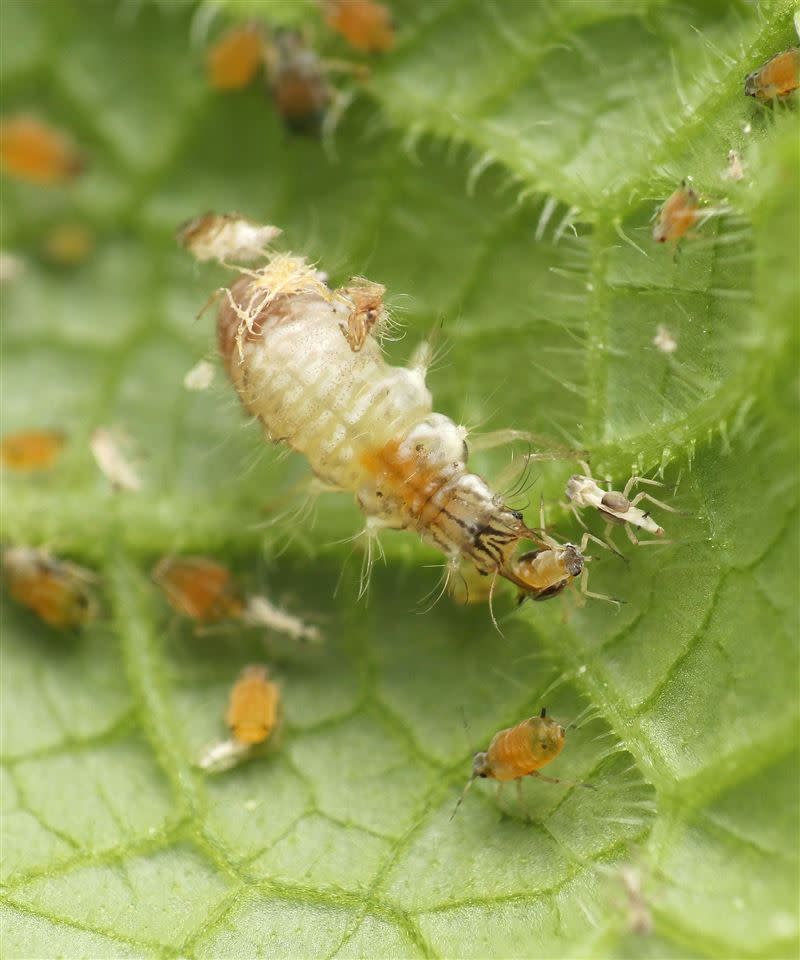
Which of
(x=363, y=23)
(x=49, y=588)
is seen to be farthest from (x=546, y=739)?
(x=363, y=23)

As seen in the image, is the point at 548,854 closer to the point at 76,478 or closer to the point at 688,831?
the point at 688,831

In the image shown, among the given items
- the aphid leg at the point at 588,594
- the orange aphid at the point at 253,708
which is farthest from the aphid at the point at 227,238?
the aphid leg at the point at 588,594

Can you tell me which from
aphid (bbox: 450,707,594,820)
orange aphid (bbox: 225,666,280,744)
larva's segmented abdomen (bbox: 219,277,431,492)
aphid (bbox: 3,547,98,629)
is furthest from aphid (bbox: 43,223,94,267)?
aphid (bbox: 450,707,594,820)

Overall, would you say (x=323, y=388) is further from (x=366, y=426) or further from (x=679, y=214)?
(x=679, y=214)

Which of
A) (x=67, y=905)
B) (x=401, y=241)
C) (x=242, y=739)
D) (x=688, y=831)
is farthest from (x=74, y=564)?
(x=688, y=831)

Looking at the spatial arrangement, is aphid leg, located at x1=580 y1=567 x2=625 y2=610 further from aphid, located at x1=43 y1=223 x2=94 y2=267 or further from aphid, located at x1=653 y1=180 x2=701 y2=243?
aphid, located at x1=43 y1=223 x2=94 y2=267
